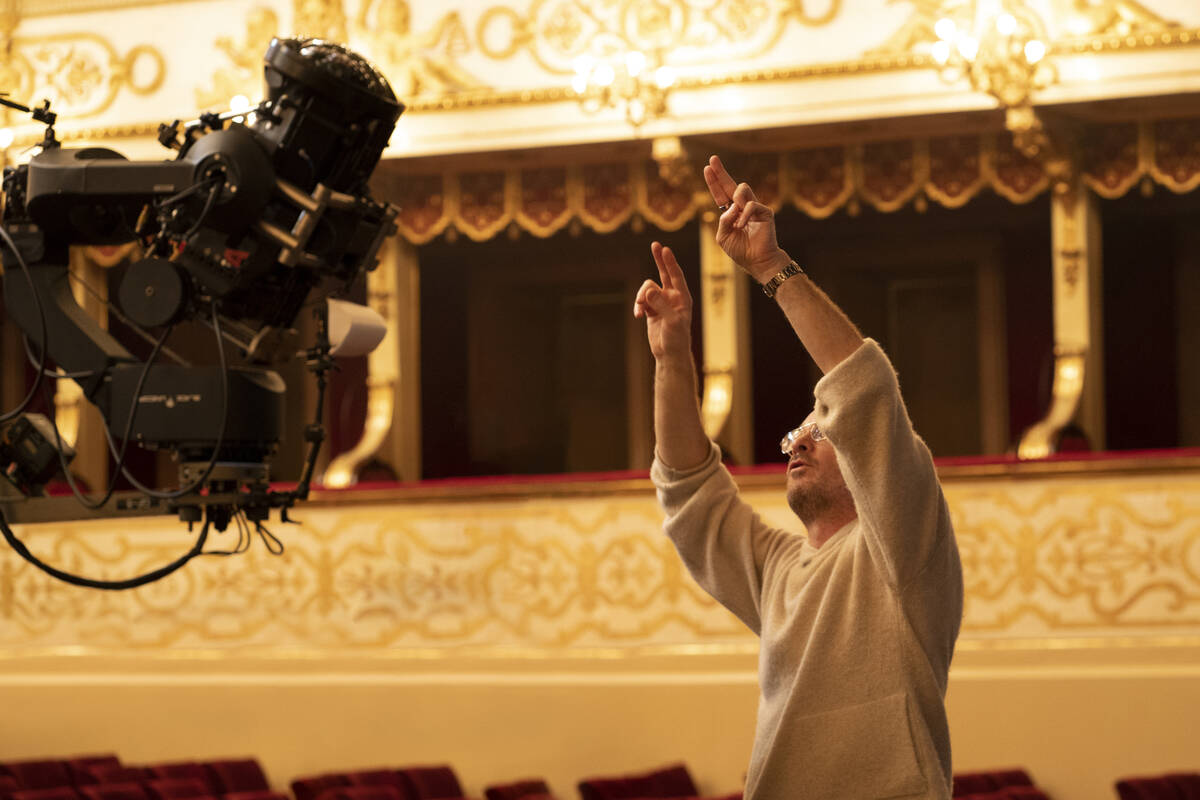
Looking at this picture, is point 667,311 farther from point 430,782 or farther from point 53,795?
point 430,782

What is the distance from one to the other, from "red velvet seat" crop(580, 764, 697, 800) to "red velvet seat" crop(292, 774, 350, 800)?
800 millimetres

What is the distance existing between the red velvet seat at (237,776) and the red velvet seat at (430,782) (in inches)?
23.9

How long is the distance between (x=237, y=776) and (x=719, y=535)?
393 centimetres

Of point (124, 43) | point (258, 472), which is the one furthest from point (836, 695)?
point (124, 43)

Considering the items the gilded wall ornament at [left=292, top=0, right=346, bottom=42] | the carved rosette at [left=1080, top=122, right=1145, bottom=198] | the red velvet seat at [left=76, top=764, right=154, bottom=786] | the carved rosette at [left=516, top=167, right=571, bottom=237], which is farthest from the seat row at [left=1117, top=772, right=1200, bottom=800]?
the gilded wall ornament at [left=292, top=0, right=346, bottom=42]

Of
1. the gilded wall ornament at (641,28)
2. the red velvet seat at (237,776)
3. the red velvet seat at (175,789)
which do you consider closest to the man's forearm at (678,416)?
the red velvet seat at (175,789)

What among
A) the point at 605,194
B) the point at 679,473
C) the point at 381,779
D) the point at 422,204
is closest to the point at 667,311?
the point at 679,473

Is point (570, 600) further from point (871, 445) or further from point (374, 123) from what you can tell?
point (871, 445)

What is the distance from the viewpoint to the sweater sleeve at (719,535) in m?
2.45

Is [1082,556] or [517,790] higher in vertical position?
[1082,556]

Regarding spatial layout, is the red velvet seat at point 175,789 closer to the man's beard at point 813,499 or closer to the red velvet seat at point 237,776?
the red velvet seat at point 237,776

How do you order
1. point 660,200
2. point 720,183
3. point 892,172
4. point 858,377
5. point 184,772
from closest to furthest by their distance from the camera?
point 858,377, point 720,183, point 184,772, point 892,172, point 660,200

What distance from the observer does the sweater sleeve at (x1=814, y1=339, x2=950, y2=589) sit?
2027 millimetres

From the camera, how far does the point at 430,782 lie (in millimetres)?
5613
